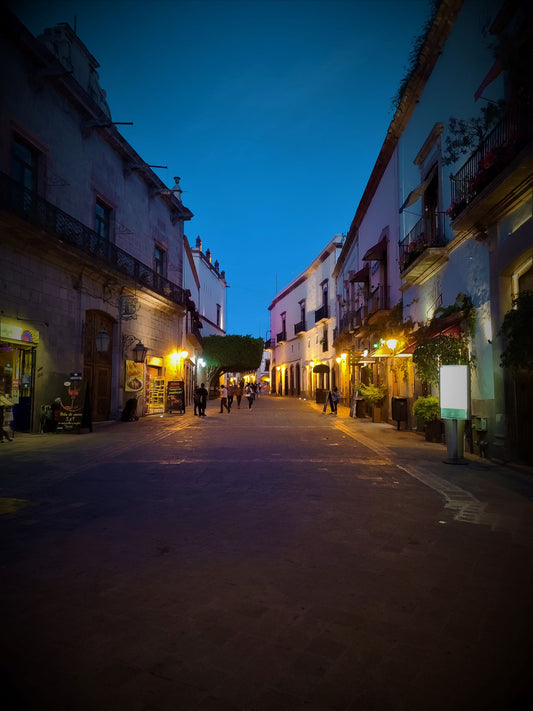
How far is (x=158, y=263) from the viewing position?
2433 cm

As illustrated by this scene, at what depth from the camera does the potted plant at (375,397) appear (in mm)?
17828

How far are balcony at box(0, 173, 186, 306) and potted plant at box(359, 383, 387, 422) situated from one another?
33.8 feet

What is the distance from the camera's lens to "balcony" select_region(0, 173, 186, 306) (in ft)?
40.5

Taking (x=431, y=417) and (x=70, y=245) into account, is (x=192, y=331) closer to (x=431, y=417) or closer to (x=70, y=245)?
(x=70, y=245)

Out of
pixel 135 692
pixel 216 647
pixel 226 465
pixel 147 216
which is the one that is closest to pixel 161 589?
pixel 216 647

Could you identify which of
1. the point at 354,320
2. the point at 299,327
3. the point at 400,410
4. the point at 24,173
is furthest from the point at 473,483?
the point at 299,327

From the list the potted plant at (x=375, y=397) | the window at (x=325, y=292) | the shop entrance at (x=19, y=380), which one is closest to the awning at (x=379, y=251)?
the potted plant at (x=375, y=397)

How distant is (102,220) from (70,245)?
467cm

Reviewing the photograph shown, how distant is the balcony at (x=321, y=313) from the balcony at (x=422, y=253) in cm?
2328

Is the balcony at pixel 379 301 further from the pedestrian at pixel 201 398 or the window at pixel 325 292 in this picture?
the window at pixel 325 292

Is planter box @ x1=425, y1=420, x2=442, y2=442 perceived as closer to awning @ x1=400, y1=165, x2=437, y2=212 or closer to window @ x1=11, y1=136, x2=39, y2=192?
awning @ x1=400, y1=165, x2=437, y2=212

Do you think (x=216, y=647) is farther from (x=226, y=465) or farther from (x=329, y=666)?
(x=226, y=465)

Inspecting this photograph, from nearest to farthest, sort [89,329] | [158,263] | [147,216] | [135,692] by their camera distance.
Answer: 1. [135,692]
2. [89,329]
3. [147,216]
4. [158,263]

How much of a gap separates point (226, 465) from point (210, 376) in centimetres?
3563
